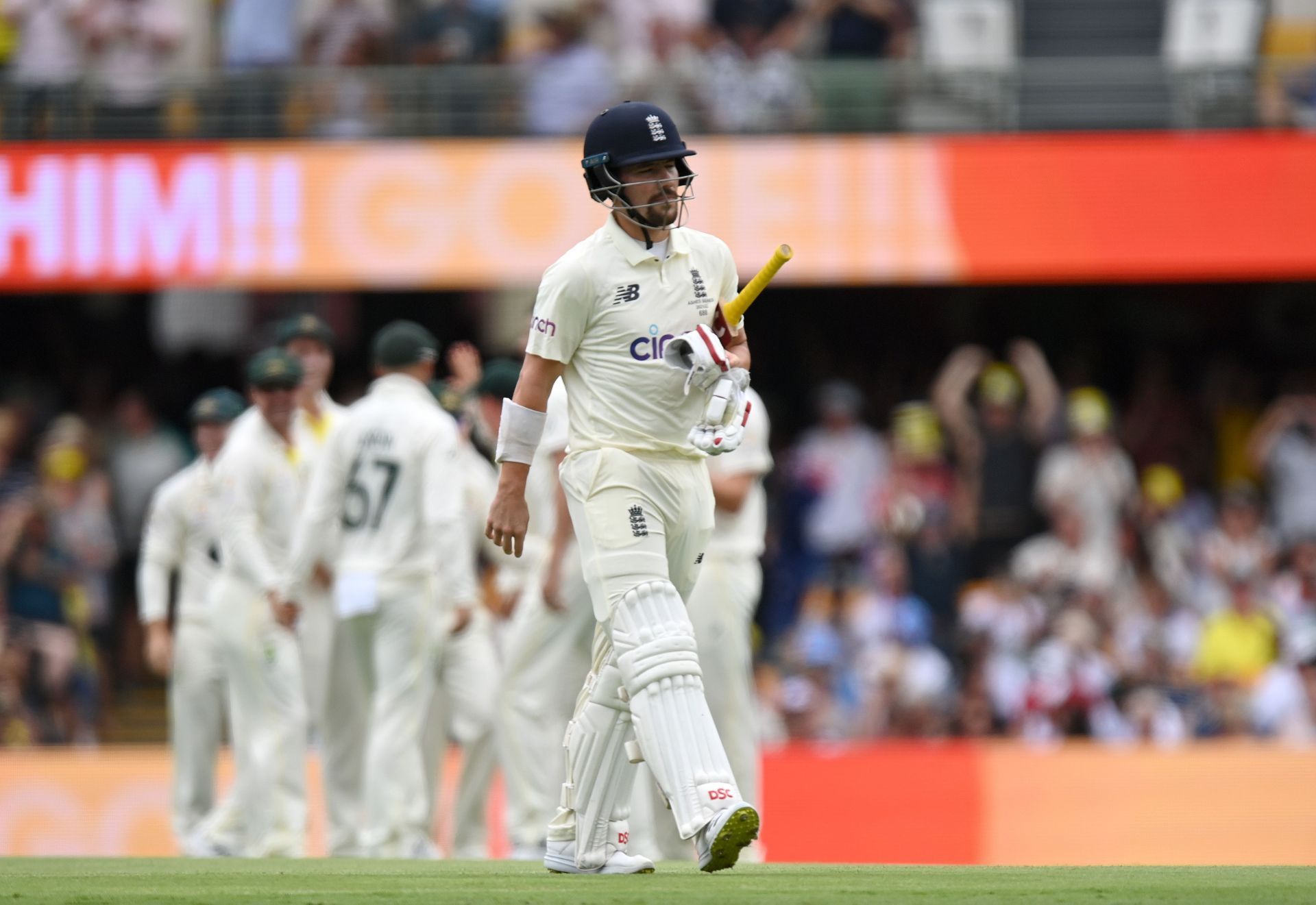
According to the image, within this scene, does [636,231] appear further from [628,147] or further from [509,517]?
[509,517]

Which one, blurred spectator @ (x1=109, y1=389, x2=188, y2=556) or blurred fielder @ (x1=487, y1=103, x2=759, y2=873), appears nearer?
blurred fielder @ (x1=487, y1=103, x2=759, y2=873)

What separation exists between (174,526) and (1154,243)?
26.5 ft

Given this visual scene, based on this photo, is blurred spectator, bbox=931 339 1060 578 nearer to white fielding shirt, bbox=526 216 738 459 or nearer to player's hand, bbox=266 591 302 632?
player's hand, bbox=266 591 302 632

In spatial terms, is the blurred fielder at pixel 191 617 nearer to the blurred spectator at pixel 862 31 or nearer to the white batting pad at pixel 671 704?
the white batting pad at pixel 671 704

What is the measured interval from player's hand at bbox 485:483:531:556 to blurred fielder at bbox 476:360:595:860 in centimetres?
289

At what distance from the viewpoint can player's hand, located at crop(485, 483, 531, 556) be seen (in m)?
6.91

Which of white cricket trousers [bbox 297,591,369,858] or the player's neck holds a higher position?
the player's neck

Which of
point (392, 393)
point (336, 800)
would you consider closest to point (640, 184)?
point (392, 393)

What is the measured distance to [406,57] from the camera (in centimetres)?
1791

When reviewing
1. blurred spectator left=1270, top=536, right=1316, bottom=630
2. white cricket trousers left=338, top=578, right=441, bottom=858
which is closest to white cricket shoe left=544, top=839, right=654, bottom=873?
white cricket trousers left=338, top=578, right=441, bottom=858

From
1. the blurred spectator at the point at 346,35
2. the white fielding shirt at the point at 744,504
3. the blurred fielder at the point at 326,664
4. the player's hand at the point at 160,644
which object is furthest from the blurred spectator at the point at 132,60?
the white fielding shirt at the point at 744,504

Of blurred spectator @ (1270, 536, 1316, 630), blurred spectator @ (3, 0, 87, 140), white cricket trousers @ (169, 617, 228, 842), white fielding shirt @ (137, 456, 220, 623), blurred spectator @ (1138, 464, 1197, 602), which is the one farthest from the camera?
blurred spectator @ (3, 0, 87, 140)

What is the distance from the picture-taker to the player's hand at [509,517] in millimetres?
6914

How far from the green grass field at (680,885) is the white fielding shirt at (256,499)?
3.54 m
